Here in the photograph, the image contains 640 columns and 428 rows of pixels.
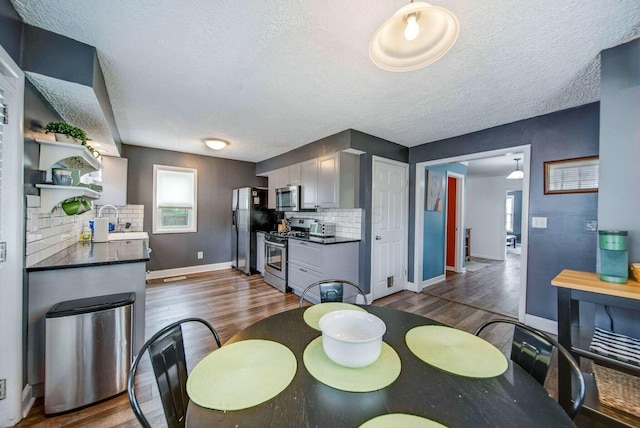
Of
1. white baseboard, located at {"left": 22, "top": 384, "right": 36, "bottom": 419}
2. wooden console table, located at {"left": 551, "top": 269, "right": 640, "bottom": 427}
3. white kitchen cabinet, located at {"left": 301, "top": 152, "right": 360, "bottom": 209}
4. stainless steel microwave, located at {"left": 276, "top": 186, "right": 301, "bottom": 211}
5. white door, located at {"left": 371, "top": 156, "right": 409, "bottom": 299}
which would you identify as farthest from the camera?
stainless steel microwave, located at {"left": 276, "top": 186, "right": 301, "bottom": 211}

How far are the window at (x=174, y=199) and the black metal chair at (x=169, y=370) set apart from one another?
4.19 meters

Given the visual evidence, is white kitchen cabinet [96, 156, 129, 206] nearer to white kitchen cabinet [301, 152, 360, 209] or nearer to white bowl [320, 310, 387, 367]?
white kitchen cabinet [301, 152, 360, 209]

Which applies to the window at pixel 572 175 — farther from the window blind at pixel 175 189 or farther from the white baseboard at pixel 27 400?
the window blind at pixel 175 189

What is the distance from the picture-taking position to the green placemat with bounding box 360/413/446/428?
660 millimetres

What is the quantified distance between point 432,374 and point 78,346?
2.09m

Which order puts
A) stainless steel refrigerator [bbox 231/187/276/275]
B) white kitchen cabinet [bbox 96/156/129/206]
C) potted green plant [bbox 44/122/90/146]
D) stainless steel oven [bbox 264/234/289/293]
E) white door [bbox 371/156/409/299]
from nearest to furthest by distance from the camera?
potted green plant [bbox 44/122/90/146]
white door [bbox 371/156/409/299]
white kitchen cabinet [bbox 96/156/129/206]
stainless steel oven [bbox 264/234/289/293]
stainless steel refrigerator [bbox 231/187/276/275]

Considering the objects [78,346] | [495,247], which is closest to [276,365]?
[78,346]

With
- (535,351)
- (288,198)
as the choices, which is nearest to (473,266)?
(288,198)

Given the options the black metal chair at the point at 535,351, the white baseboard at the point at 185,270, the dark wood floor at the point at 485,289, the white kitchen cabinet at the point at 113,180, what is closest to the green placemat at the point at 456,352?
the black metal chair at the point at 535,351

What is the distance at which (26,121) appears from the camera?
5.23 ft

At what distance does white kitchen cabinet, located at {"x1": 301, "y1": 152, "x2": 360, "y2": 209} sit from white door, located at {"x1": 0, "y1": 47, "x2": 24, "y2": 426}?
281 cm

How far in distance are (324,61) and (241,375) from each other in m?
1.99

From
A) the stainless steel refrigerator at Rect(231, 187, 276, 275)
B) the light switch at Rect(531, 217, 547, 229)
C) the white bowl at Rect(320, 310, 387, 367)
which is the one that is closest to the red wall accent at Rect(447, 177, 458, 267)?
the light switch at Rect(531, 217, 547, 229)

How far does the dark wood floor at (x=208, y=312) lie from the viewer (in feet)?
5.01
